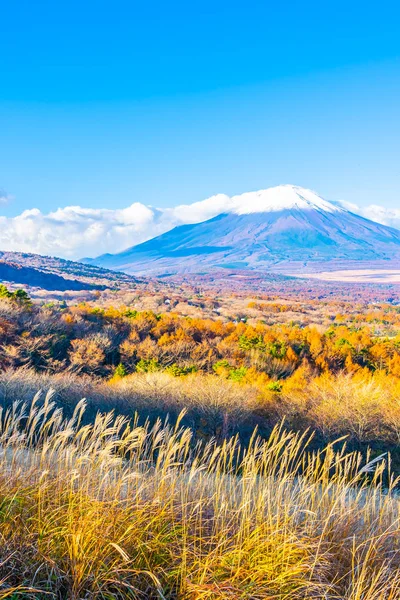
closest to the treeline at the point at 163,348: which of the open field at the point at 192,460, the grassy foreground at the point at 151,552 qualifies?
the open field at the point at 192,460

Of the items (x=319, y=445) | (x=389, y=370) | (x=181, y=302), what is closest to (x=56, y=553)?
(x=319, y=445)

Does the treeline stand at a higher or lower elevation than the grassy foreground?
lower

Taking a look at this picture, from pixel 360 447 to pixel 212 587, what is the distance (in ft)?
56.4

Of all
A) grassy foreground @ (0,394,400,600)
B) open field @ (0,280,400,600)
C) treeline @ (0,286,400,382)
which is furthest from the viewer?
treeline @ (0,286,400,382)

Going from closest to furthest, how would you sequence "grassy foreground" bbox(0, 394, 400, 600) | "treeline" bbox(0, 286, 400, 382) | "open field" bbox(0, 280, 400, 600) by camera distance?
"grassy foreground" bbox(0, 394, 400, 600) < "open field" bbox(0, 280, 400, 600) < "treeline" bbox(0, 286, 400, 382)

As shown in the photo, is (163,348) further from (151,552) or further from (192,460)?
(151,552)

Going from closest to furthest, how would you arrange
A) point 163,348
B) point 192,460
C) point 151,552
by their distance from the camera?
point 151,552
point 192,460
point 163,348

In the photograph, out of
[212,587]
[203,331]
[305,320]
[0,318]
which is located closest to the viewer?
[212,587]

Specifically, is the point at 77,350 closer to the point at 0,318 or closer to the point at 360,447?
the point at 0,318

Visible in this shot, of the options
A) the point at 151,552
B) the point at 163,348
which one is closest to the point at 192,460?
the point at 151,552

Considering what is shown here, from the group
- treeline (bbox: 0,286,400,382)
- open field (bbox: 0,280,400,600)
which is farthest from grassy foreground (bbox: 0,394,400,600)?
treeline (bbox: 0,286,400,382)

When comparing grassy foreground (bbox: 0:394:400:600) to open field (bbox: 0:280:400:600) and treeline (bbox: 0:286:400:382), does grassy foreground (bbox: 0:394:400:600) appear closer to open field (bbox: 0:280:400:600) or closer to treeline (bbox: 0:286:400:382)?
open field (bbox: 0:280:400:600)

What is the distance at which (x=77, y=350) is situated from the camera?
27.8m

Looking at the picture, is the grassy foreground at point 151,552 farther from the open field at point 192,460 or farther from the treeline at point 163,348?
the treeline at point 163,348
